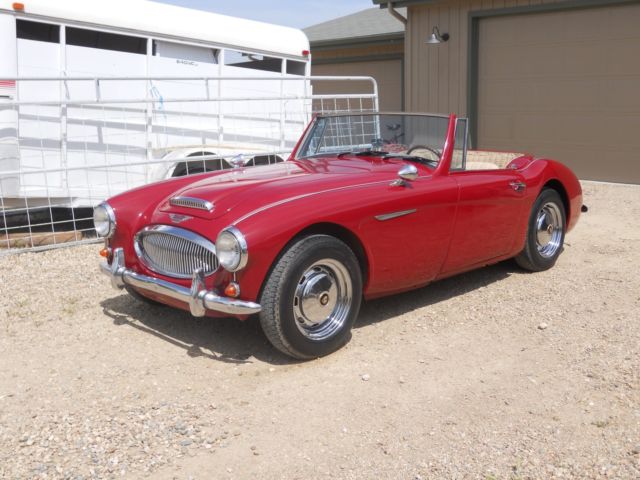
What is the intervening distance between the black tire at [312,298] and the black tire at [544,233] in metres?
2.09

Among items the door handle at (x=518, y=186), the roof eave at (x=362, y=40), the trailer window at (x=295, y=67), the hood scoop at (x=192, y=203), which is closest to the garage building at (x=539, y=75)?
the roof eave at (x=362, y=40)

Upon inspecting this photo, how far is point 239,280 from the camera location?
3783 millimetres

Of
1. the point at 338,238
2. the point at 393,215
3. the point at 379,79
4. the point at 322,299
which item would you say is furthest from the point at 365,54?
the point at 322,299

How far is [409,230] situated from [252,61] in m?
5.35

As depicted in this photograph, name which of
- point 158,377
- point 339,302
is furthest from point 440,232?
point 158,377

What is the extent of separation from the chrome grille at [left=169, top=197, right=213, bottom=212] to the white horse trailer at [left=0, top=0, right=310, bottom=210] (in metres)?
2.40

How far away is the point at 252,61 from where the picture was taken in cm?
914

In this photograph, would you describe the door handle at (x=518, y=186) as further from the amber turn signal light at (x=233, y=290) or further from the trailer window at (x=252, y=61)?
the trailer window at (x=252, y=61)

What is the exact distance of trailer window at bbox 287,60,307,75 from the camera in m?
9.66

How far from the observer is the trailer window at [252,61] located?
8.82 meters

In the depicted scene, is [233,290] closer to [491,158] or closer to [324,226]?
[324,226]

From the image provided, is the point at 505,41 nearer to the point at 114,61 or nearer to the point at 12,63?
the point at 114,61

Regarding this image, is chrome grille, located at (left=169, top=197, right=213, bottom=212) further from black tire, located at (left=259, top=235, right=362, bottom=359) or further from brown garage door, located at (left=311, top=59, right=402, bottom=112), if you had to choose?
brown garage door, located at (left=311, top=59, right=402, bottom=112)

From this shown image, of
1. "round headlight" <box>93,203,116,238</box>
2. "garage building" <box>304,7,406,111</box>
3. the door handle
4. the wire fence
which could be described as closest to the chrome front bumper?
"round headlight" <box>93,203,116,238</box>
